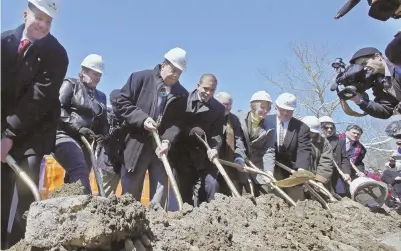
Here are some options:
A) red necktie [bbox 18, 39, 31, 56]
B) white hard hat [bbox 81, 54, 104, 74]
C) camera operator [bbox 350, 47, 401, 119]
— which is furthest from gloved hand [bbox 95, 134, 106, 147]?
camera operator [bbox 350, 47, 401, 119]

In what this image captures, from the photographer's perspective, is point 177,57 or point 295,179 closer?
point 177,57

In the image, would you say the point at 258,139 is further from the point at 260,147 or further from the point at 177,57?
the point at 177,57

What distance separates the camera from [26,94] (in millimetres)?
3465

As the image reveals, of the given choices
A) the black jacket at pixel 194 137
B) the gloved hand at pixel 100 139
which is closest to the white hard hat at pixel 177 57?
the black jacket at pixel 194 137

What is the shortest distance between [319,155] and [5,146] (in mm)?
5294

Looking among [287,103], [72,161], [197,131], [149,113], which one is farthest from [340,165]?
[72,161]

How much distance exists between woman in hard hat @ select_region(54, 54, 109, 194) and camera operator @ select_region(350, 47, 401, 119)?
251 centimetres

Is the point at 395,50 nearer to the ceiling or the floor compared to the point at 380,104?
nearer to the ceiling

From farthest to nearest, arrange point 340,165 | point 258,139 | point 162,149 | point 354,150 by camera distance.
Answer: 1. point 354,150
2. point 340,165
3. point 258,139
4. point 162,149

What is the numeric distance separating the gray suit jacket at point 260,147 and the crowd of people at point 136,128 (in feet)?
0.04

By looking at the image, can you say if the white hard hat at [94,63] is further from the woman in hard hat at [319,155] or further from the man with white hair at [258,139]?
the woman in hard hat at [319,155]

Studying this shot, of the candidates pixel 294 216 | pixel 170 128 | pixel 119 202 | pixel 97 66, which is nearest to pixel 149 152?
pixel 170 128

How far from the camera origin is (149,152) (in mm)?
4898

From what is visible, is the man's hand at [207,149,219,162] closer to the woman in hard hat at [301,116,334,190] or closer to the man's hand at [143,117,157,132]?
the man's hand at [143,117,157,132]
